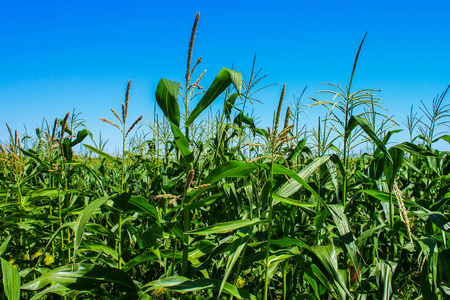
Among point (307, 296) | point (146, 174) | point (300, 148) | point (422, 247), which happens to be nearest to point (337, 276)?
point (307, 296)

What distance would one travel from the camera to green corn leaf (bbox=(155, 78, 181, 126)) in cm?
119

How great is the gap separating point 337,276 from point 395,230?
0.51m

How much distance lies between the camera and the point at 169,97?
1227 millimetres

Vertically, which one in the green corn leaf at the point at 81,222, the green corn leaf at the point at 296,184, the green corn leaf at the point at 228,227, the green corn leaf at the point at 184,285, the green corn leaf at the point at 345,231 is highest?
the green corn leaf at the point at 296,184

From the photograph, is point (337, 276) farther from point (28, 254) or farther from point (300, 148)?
point (28, 254)

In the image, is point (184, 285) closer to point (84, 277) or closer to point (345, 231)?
point (84, 277)

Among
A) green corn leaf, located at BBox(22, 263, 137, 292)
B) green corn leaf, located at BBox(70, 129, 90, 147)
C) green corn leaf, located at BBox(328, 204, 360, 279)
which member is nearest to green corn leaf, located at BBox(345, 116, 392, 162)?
green corn leaf, located at BBox(328, 204, 360, 279)

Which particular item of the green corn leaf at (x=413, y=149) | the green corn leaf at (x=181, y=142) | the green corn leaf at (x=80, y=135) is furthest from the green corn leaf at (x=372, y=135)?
the green corn leaf at (x=80, y=135)

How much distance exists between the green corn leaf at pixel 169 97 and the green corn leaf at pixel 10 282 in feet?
3.23

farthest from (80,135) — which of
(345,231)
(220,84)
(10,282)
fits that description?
(345,231)

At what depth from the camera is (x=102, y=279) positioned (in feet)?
4.51

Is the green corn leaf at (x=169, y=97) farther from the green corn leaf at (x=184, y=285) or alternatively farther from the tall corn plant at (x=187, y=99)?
the green corn leaf at (x=184, y=285)

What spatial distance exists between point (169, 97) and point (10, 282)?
1067 millimetres

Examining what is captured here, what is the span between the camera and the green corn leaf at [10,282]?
1.28 metres
